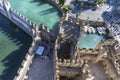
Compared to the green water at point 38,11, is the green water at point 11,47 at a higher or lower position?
lower

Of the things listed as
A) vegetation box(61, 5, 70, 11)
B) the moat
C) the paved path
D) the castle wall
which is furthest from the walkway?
the paved path

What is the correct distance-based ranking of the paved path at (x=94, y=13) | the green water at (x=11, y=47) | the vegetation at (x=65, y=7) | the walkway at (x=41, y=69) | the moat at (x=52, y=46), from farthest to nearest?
the paved path at (x=94, y=13)
the vegetation at (x=65, y=7)
the green water at (x=11, y=47)
the walkway at (x=41, y=69)
the moat at (x=52, y=46)

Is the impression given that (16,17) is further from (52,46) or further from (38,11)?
(52,46)

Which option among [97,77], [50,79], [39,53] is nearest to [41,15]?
[39,53]

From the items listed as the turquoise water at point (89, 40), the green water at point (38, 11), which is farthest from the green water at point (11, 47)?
the turquoise water at point (89, 40)

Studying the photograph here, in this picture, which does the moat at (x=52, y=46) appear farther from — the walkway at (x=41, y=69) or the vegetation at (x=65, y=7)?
the vegetation at (x=65, y=7)

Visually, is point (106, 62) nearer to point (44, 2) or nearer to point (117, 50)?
point (117, 50)
